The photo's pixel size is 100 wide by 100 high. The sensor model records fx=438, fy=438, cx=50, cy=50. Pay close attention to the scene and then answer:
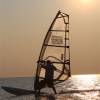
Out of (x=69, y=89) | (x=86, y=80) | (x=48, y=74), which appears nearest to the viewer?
(x=48, y=74)

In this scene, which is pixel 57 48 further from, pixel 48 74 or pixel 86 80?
pixel 86 80

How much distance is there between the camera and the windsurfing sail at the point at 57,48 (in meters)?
3.48

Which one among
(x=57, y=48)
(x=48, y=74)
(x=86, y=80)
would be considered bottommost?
(x=86, y=80)

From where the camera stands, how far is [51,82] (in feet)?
11.3

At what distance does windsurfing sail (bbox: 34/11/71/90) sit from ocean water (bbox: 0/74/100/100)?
0.43 feet

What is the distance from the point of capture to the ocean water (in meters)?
3.41

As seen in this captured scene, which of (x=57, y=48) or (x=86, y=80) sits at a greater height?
(x=57, y=48)

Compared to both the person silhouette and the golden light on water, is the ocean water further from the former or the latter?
the person silhouette

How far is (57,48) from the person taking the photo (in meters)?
3.55

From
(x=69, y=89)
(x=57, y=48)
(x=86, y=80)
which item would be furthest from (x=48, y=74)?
(x=86, y=80)

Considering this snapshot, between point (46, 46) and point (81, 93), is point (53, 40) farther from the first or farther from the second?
point (81, 93)

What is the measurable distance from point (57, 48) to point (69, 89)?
44 cm

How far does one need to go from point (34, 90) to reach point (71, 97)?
350mm

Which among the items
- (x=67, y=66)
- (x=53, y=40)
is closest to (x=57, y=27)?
(x=53, y=40)
